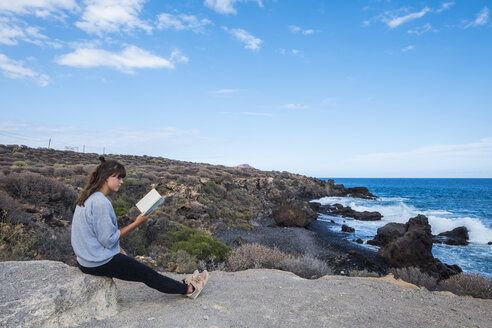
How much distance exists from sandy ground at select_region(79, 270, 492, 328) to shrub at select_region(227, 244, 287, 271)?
150 centimetres

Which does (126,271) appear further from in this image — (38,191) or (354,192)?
(354,192)

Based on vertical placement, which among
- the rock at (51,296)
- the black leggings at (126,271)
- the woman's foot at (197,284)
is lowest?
the woman's foot at (197,284)

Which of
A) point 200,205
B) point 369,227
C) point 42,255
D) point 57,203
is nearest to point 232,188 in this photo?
point 200,205

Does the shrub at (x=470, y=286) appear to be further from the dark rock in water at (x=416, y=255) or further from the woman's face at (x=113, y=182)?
the woman's face at (x=113, y=182)

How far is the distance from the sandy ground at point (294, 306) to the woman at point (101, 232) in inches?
22.4

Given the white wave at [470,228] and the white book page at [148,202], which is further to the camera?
the white wave at [470,228]

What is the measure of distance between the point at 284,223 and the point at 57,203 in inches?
560

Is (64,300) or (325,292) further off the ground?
(64,300)

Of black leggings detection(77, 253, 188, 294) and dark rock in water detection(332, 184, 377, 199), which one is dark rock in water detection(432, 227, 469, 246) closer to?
black leggings detection(77, 253, 188, 294)

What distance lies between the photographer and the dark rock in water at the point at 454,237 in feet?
60.2

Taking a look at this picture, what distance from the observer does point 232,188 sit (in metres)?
23.8

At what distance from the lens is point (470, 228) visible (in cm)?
2172

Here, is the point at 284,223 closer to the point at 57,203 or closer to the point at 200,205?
the point at 200,205

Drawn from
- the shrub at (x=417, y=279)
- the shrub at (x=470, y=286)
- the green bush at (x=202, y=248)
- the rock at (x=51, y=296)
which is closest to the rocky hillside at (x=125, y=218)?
the green bush at (x=202, y=248)
